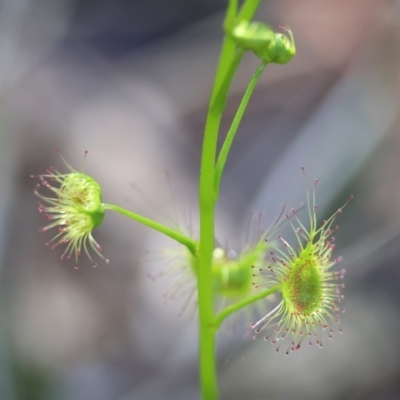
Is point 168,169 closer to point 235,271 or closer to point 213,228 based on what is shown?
point 235,271

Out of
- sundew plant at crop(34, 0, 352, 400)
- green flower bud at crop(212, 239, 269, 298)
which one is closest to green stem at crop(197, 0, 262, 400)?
sundew plant at crop(34, 0, 352, 400)

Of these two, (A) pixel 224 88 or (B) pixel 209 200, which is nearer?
(A) pixel 224 88

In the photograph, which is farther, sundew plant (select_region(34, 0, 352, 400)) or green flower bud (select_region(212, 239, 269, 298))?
green flower bud (select_region(212, 239, 269, 298))

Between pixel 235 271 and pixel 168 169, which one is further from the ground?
pixel 168 169

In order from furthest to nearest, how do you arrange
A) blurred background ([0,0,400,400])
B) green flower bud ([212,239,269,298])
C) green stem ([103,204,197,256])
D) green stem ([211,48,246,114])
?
blurred background ([0,0,400,400]) → green flower bud ([212,239,269,298]) → green stem ([103,204,197,256]) → green stem ([211,48,246,114])

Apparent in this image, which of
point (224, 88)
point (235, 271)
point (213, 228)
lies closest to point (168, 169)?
point (235, 271)

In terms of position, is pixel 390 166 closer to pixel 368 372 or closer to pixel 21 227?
pixel 368 372

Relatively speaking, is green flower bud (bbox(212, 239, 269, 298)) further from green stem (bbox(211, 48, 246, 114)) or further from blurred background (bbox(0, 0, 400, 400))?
green stem (bbox(211, 48, 246, 114))

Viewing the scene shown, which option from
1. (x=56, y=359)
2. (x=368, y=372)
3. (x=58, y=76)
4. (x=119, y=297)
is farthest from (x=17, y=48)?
(x=368, y=372)
